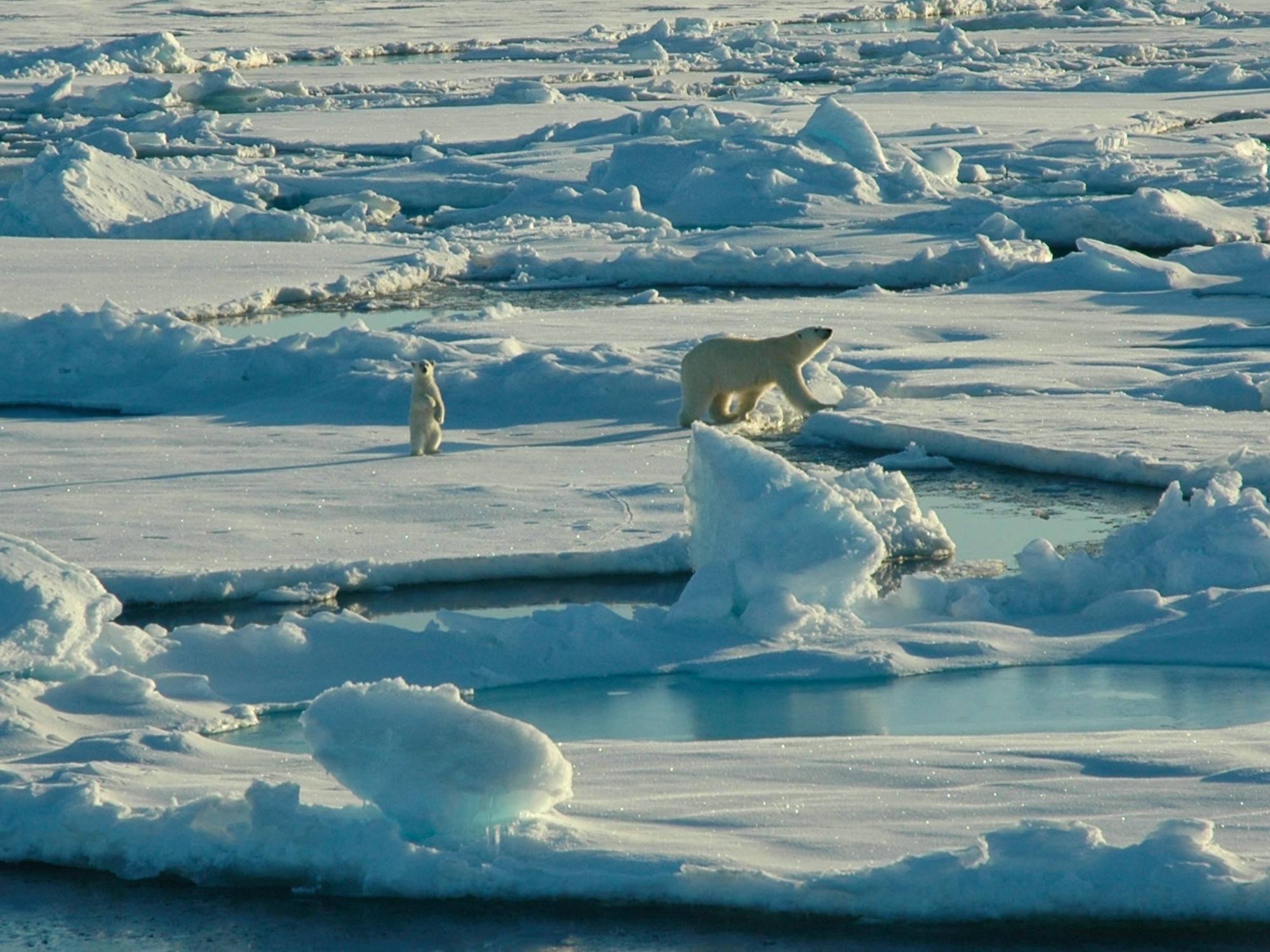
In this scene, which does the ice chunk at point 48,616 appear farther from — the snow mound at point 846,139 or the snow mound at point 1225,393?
the snow mound at point 846,139

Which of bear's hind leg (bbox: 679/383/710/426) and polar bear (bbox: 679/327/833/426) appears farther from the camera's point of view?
bear's hind leg (bbox: 679/383/710/426)

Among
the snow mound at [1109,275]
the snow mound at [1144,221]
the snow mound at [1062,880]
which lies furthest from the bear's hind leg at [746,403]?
the snow mound at [1144,221]

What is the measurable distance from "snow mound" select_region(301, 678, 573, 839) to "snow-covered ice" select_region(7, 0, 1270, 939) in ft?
0.03

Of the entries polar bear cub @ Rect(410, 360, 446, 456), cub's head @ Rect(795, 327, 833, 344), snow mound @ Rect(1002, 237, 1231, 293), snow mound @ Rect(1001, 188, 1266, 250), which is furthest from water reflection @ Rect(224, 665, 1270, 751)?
snow mound @ Rect(1001, 188, 1266, 250)

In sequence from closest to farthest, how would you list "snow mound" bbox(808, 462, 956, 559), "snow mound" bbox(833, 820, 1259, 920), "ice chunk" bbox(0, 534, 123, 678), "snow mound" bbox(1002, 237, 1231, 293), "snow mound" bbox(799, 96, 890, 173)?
"snow mound" bbox(833, 820, 1259, 920) → "ice chunk" bbox(0, 534, 123, 678) → "snow mound" bbox(808, 462, 956, 559) → "snow mound" bbox(1002, 237, 1231, 293) → "snow mound" bbox(799, 96, 890, 173)

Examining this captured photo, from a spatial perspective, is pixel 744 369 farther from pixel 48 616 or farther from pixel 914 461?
pixel 48 616

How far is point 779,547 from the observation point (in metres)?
6.09

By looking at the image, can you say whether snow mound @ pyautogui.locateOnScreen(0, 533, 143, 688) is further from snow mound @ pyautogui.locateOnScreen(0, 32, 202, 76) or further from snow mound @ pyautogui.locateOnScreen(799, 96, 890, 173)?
snow mound @ pyautogui.locateOnScreen(0, 32, 202, 76)

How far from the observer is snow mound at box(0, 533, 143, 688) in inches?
215

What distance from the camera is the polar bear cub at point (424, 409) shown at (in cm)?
845

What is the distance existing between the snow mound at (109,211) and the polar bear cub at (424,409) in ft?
27.8

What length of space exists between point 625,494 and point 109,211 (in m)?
10.6

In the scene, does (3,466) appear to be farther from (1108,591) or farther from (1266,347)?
(1266,347)

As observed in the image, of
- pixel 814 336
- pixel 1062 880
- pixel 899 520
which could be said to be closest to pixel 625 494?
pixel 899 520
